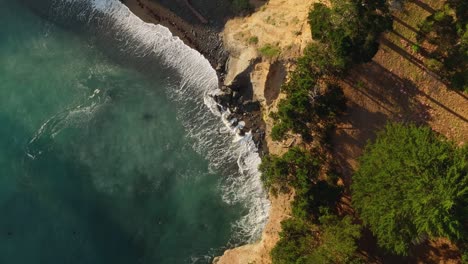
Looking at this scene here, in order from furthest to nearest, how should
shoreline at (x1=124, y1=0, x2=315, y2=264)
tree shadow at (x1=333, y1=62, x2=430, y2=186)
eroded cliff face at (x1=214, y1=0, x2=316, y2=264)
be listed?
shoreline at (x1=124, y1=0, x2=315, y2=264)
eroded cliff face at (x1=214, y1=0, x2=316, y2=264)
tree shadow at (x1=333, y1=62, x2=430, y2=186)

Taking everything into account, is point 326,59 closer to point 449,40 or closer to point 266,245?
point 449,40

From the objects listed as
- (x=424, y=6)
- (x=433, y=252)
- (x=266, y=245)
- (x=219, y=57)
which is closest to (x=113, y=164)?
(x=219, y=57)

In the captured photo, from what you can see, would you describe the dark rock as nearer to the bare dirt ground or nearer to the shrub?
the shrub

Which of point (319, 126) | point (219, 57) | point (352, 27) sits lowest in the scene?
point (219, 57)

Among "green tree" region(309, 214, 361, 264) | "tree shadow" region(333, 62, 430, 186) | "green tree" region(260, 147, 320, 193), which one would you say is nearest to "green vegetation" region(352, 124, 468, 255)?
"green tree" region(309, 214, 361, 264)

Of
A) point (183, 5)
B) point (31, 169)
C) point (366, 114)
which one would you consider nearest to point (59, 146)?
point (31, 169)

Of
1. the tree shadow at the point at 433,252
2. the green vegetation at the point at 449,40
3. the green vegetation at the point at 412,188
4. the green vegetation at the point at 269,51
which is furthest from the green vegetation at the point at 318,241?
the green vegetation at the point at 269,51
